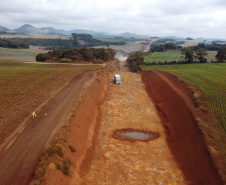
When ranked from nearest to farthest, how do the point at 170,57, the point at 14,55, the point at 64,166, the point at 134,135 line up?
the point at 64,166 → the point at 134,135 → the point at 170,57 → the point at 14,55

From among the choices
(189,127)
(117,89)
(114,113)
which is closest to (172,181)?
(189,127)

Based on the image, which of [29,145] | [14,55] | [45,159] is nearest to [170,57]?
[29,145]

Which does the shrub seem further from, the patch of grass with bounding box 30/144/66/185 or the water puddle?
the water puddle

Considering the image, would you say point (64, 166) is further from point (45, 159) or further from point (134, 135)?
point (134, 135)

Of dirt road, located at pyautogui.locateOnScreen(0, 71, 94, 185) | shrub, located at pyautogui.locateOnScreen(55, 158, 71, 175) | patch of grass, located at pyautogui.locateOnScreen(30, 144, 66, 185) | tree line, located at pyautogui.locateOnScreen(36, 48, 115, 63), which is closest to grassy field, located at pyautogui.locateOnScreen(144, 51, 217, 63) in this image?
tree line, located at pyautogui.locateOnScreen(36, 48, 115, 63)

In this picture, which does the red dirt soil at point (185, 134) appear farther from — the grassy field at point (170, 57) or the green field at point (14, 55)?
the green field at point (14, 55)

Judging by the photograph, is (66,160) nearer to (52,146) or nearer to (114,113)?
(52,146)
